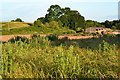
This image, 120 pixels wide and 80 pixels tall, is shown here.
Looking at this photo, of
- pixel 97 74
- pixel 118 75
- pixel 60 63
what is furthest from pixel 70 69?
pixel 118 75

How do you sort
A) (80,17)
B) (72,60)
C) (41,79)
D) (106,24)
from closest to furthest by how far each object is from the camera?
(41,79)
(72,60)
(80,17)
(106,24)

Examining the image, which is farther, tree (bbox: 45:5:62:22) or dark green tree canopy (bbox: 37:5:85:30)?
tree (bbox: 45:5:62:22)

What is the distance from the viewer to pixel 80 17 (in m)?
56.1

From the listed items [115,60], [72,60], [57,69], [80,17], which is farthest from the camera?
[80,17]

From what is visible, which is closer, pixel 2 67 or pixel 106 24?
pixel 2 67

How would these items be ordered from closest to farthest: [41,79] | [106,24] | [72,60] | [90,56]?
[41,79]
[72,60]
[90,56]
[106,24]

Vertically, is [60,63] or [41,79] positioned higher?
[60,63]

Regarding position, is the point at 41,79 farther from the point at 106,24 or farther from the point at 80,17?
the point at 106,24

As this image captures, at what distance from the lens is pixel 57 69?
3.11 m

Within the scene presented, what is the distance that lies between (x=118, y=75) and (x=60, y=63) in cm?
95

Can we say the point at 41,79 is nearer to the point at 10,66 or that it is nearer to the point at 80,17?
the point at 10,66

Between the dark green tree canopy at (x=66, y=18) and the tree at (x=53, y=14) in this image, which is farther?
the tree at (x=53, y=14)

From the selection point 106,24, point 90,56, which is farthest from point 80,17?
point 90,56

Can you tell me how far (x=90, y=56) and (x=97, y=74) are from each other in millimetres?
1214
